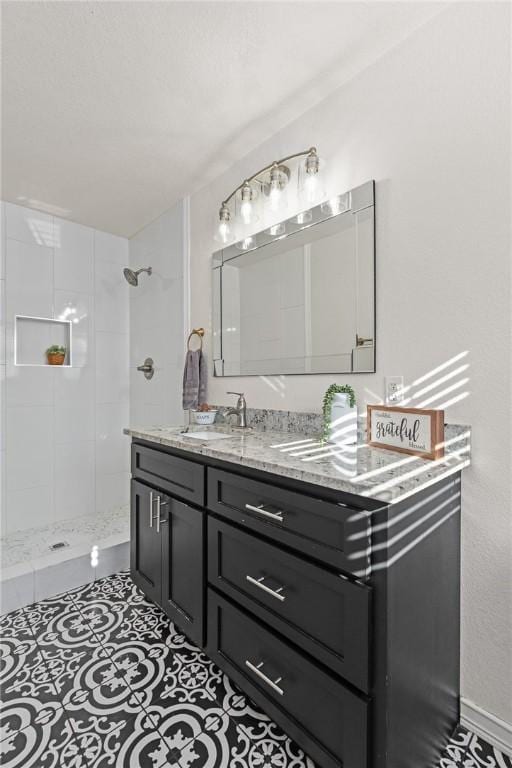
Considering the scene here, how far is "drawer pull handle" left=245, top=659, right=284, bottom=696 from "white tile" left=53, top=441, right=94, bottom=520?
2191 mm

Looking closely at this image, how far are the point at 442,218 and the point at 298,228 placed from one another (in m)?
0.67

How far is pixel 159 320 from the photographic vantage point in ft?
9.50

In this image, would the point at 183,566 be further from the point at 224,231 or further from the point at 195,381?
the point at 224,231

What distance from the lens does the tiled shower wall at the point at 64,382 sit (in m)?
2.70

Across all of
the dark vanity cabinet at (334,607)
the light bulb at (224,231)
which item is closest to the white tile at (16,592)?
the dark vanity cabinet at (334,607)

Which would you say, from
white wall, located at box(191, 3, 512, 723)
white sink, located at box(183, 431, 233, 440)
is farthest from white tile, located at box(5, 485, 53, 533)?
white wall, located at box(191, 3, 512, 723)

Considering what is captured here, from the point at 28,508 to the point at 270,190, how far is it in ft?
8.69

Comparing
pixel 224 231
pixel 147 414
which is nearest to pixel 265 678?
pixel 224 231

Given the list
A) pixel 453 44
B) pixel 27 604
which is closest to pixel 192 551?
pixel 27 604

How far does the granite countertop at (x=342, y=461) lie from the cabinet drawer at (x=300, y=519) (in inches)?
2.3

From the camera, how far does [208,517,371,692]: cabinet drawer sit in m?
0.96

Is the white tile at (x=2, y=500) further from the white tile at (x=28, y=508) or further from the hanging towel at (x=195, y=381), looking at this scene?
the hanging towel at (x=195, y=381)

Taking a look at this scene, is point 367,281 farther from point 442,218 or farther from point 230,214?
point 230,214

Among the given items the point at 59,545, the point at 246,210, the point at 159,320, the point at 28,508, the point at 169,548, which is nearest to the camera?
the point at 169,548
